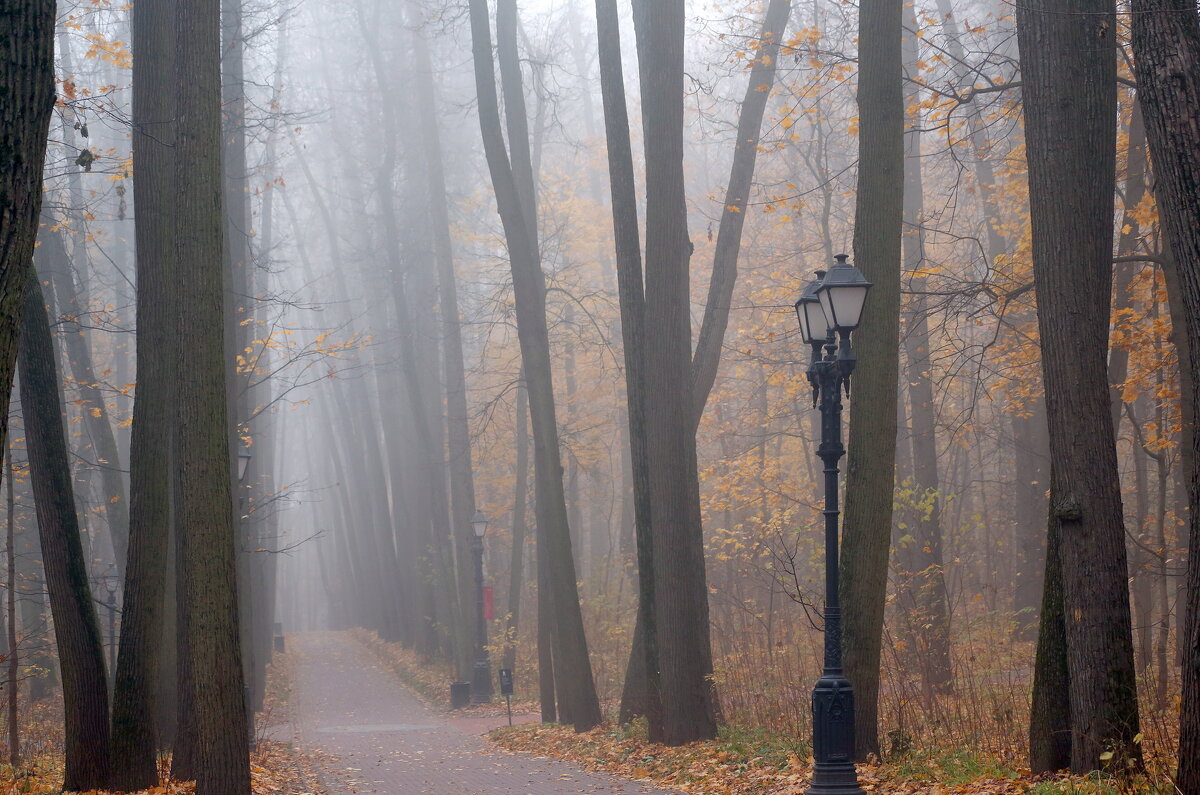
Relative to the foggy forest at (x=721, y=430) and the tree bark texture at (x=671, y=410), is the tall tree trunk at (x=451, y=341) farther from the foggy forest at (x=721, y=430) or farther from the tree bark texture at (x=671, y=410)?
the tree bark texture at (x=671, y=410)

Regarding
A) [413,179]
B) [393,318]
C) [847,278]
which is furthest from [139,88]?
[393,318]

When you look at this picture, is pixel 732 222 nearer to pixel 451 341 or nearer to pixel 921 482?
pixel 921 482

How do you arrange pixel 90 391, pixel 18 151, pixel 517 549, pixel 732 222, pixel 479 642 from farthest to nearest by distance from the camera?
pixel 517 549 < pixel 479 642 < pixel 90 391 < pixel 732 222 < pixel 18 151

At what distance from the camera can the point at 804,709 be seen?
12.0 metres

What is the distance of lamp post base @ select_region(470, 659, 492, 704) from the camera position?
77.2 feet

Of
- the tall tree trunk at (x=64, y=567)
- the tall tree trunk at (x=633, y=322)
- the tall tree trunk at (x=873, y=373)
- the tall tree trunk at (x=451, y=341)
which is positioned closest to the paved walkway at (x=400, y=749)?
the tall tree trunk at (x=633, y=322)

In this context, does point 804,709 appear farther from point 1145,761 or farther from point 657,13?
point 657,13

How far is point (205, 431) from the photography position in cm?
812

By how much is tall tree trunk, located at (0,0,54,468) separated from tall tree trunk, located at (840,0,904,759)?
6428mm

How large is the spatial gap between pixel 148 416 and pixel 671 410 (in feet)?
18.0

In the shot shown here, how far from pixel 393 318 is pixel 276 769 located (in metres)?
26.0

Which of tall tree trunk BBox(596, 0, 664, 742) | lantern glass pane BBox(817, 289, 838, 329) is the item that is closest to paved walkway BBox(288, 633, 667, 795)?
tall tree trunk BBox(596, 0, 664, 742)

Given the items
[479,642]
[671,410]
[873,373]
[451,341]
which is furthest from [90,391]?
[873,373]

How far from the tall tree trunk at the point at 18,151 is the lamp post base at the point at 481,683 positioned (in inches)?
774
